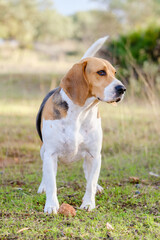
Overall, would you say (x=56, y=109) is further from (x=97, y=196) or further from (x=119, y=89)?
(x=97, y=196)

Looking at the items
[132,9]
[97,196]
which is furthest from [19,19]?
[97,196]

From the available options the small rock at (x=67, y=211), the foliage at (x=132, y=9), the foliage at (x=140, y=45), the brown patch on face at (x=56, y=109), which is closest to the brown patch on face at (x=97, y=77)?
the brown patch on face at (x=56, y=109)

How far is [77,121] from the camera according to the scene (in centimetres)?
344

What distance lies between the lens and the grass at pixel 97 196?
3.04 m

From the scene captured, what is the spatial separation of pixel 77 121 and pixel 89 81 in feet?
1.41

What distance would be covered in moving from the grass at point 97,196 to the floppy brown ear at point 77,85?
3.86 feet

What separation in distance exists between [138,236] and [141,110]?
20.7 ft

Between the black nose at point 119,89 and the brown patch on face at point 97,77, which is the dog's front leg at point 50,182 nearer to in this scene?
the brown patch on face at point 97,77

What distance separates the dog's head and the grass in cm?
118

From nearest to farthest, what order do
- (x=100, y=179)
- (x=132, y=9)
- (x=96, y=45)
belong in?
1. (x=96, y=45)
2. (x=100, y=179)
3. (x=132, y=9)

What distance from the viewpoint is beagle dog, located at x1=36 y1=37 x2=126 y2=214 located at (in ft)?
10.8

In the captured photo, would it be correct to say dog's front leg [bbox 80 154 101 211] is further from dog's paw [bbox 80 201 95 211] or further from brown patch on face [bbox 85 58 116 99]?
brown patch on face [bbox 85 58 116 99]

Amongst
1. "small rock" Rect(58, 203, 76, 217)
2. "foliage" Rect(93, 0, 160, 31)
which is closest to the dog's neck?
"small rock" Rect(58, 203, 76, 217)

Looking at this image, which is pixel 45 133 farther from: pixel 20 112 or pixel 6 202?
pixel 20 112
